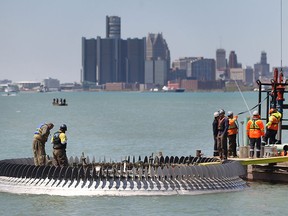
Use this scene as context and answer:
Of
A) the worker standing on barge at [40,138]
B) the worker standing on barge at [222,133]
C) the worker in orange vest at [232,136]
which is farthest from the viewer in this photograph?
the worker in orange vest at [232,136]

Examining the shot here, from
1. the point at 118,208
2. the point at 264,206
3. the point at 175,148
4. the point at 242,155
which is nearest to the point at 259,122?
the point at 242,155

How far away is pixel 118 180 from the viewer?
2848 centimetres

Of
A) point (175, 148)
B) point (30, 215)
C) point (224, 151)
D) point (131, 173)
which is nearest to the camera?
point (30, 215)

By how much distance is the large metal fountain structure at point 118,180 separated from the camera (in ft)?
92.0

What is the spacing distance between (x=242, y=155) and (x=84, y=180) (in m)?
6.85

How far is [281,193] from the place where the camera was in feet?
100

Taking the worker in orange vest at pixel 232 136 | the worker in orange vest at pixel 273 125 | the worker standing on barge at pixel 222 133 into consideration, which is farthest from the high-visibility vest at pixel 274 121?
the worker standing on barge at pixel 222 133

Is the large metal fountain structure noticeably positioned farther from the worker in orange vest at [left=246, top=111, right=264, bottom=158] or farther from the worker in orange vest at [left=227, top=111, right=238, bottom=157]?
the worker in orange vest at [left=227, top=111, right=238, bottom=157]

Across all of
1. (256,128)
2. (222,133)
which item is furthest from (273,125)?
(222,133)

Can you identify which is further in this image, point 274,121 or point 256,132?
point 274,121

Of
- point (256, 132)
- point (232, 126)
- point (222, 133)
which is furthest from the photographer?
point (232, 126)

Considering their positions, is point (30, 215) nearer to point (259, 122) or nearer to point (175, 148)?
point (259, 122)

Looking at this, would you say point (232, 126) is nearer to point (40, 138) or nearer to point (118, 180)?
point (118, 180)

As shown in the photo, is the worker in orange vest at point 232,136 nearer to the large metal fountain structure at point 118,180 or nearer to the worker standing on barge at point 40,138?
the large metal fountain structure at point 118,180
